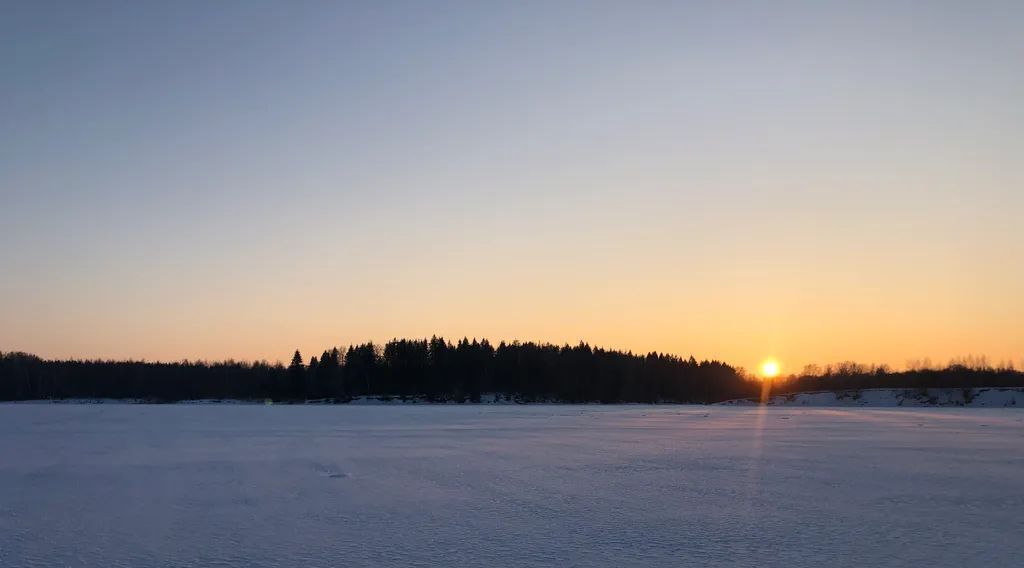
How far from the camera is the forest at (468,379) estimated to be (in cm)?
9162

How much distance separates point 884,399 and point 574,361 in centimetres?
3711

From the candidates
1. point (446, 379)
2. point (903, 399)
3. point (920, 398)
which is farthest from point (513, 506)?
point (446, 379)

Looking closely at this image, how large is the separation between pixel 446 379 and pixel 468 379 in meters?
2.66

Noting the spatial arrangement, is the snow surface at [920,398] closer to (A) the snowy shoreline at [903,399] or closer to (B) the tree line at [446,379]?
(A) the snowy shoreline at [903,399]

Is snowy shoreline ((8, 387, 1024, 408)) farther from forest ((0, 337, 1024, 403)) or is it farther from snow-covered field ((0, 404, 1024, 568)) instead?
snow-covered field ((0, 404, 1024, 568))

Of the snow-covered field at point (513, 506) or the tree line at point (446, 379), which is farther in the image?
the tree line at point (446, 379)

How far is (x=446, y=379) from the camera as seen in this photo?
9169 centimetres

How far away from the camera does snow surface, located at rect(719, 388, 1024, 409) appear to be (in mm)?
66312

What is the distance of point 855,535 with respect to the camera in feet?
25.3

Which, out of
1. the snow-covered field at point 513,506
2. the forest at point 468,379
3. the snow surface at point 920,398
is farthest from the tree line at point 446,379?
the snow-covered field at point 513,506

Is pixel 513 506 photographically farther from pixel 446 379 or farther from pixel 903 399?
pixel 446 379

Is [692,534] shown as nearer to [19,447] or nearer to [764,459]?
[764,459]

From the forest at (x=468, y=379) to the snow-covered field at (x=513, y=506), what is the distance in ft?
239

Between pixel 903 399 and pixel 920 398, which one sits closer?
pixel 920 398
